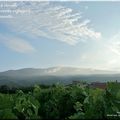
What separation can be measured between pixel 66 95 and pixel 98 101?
9.12 feet

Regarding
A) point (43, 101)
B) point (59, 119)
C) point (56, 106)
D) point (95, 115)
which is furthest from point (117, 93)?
point (43, 101)

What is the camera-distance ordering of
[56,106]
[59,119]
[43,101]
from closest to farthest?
[59,119] < [56,106] < [43,101]

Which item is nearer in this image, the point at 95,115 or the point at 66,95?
the point at 95,115

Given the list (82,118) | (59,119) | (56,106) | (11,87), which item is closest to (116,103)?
(82,118)

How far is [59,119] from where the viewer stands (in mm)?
6820

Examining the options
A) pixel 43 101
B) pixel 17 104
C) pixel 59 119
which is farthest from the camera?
pixel 43 101

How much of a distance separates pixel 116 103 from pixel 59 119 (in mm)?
1947

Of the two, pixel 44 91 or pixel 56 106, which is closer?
pixel 56 106

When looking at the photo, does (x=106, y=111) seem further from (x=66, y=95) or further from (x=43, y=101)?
(x=43, y=101)

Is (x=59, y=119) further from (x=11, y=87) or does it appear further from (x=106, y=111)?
(x=11, y=87)

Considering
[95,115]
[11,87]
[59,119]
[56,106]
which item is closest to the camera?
[95,115]

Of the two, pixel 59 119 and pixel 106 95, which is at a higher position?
pixel 106 95

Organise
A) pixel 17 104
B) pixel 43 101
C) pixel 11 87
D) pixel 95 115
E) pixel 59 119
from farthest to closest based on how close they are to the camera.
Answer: pixel 11 87 < pixel 43 101 < pixel 59 119 < pixel 17 104 < pixel 95 115

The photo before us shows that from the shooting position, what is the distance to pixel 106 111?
4938mm
